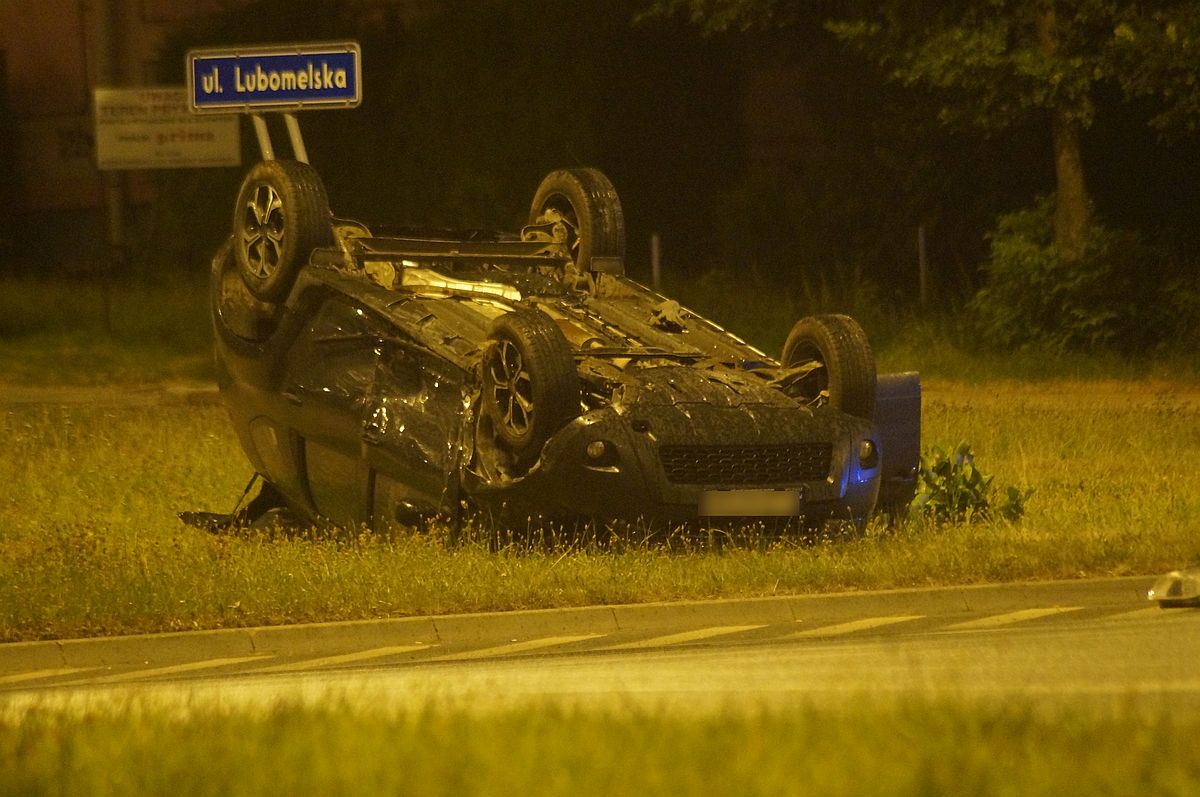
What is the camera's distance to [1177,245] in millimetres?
25938

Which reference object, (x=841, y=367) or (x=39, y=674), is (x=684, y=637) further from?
(x=39, y=674)

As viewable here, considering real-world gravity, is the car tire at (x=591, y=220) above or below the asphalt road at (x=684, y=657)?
above

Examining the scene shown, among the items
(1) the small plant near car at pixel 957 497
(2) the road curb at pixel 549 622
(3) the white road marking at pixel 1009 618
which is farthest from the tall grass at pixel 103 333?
(3) the white road marking at pixel 1009 618

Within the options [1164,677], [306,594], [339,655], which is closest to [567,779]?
[1164,677]

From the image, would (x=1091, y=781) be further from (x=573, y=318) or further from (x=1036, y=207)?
(x=1036, y=207)

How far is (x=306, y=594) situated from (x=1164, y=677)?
4.04 meters

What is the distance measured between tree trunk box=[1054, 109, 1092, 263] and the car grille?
591 inches

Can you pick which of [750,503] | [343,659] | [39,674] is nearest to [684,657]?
[343,659]

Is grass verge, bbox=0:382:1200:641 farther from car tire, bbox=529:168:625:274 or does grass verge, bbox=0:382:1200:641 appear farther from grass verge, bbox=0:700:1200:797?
grass verge, bbox=0:700:1200:797

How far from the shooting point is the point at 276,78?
49.8ft

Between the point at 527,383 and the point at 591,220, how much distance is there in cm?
253

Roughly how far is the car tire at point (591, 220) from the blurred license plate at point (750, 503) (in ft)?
7.75

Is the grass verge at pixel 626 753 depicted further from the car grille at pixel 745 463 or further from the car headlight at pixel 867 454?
the car headlight at pixel 867 454

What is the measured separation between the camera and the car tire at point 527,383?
33.7 ft
